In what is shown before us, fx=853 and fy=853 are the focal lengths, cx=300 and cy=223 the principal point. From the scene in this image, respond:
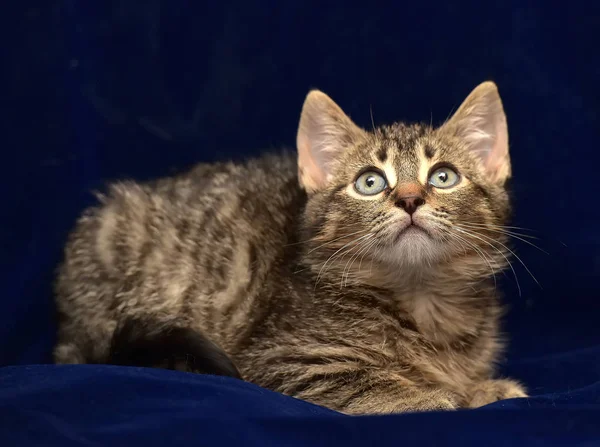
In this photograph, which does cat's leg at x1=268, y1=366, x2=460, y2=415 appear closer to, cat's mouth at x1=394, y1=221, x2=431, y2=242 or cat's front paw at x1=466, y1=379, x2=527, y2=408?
cat's front paw at x1=466, y1=379, x2=527, y2=408

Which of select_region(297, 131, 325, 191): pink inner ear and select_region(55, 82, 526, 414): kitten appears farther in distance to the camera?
select_region(297, 131, 325, 191): pink inner ear

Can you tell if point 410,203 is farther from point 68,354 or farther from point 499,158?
point 68,354

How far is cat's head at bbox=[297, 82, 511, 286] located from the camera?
1.96m

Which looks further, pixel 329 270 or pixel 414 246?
pixel 329 270

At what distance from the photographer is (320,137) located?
2295mm

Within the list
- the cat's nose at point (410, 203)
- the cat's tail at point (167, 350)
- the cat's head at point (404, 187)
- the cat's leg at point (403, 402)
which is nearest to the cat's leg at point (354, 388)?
the cat's leg at point (403, 402)

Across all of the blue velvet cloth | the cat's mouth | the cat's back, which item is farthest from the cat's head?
the blue velvet cloth

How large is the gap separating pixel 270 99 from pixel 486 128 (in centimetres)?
84

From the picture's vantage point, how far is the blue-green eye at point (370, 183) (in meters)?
2.10

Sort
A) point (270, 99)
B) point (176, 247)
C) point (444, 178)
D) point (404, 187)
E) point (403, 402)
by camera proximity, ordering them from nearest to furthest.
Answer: point (403, 402)
point (404, 187)
point (444, 178)
point (176, 247)
point (270, 99)

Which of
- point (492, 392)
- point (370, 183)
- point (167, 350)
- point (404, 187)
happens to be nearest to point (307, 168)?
point (370, 183)

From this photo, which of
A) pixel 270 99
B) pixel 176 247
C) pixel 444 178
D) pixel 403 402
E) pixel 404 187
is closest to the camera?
pixel 403 402

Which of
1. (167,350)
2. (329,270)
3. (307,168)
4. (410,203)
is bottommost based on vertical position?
(167,350)

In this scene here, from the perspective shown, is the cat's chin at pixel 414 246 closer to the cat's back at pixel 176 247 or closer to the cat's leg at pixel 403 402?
the cat's leg at pixel 403 402
